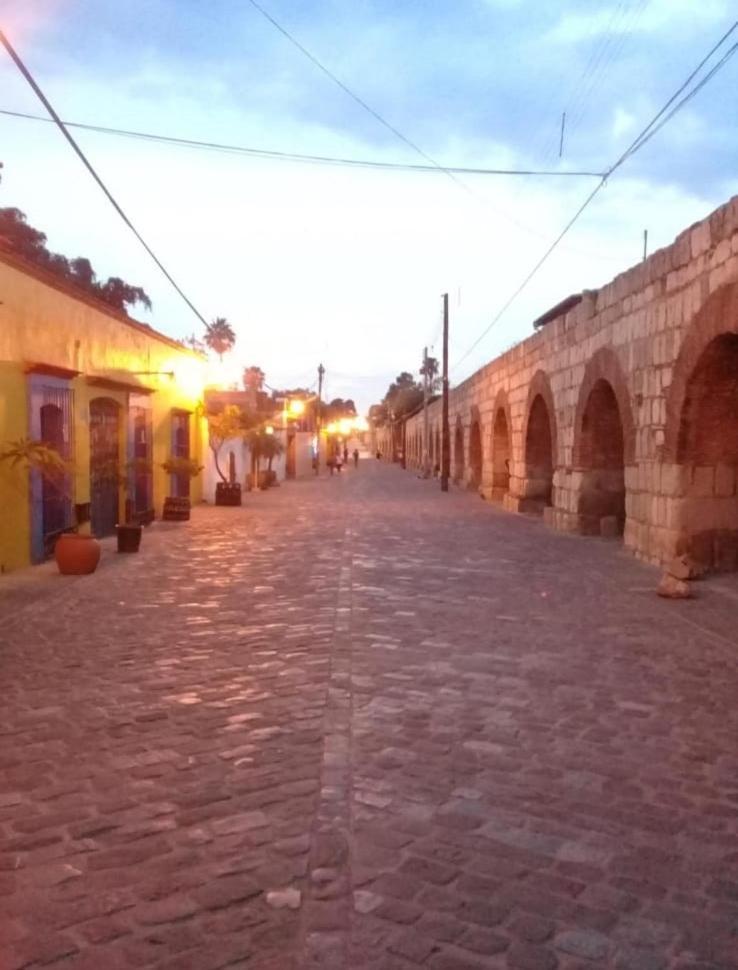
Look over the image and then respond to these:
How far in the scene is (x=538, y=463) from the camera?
2112 centimetres

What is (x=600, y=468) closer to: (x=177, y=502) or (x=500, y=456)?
(x=177, y=502)

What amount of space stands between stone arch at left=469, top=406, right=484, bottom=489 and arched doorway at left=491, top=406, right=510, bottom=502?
11.6ft

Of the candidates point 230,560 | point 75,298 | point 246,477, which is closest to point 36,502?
point 230,560

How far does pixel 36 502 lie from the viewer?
12.1 metres

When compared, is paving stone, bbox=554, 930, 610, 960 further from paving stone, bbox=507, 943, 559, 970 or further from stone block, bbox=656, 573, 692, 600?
stone block, bbox=656, 573, 692, 600

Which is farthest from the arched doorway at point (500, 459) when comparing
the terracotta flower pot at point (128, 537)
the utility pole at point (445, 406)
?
the terracotta flower pot at point (128, 537)

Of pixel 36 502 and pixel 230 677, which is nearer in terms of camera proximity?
pixel 230 677

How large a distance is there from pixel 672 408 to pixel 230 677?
6.89 meters

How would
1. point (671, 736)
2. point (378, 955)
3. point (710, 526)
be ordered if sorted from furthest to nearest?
point (710, 526) < point (671, 736) < point (378, 955)

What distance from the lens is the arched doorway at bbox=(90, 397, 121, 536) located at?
1441cm

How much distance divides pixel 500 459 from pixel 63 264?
69.5 ft

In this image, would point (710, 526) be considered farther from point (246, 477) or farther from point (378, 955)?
point (246, 477)

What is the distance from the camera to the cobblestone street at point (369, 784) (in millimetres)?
3037

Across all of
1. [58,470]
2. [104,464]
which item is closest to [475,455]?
[104,464]
